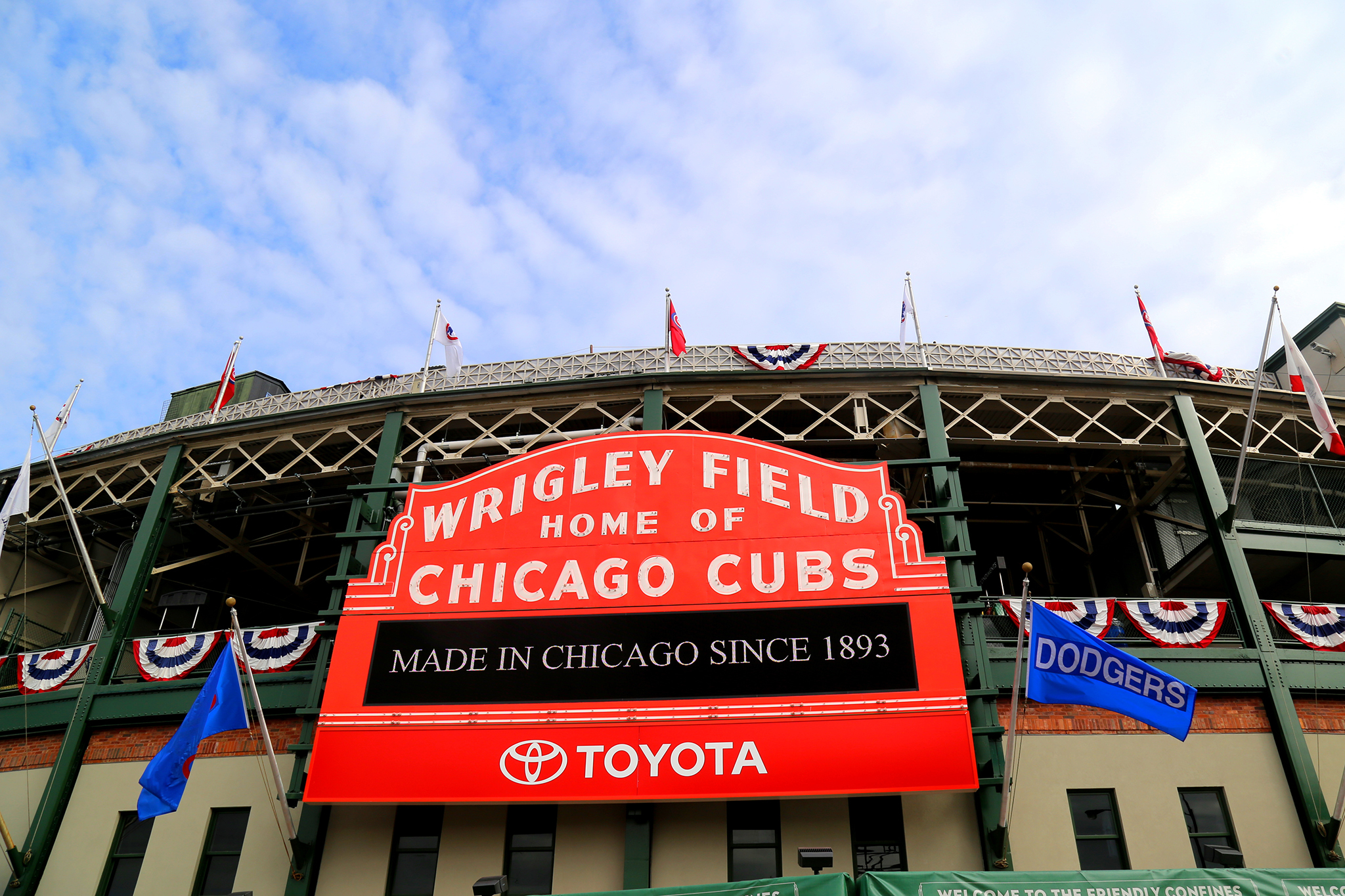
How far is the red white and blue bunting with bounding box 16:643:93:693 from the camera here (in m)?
17.8

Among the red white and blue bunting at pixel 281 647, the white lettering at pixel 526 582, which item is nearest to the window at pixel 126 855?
the red white and blue bunting at pixel 281 647

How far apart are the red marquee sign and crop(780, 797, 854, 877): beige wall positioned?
1228 mm

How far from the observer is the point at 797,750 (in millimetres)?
13758

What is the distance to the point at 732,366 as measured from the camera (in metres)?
19.6

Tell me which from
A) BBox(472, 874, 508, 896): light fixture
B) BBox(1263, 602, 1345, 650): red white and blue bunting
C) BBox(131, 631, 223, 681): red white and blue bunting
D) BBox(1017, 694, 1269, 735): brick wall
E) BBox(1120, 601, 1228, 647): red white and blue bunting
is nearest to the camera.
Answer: BBox(472, 874, 508, 896): light fixture

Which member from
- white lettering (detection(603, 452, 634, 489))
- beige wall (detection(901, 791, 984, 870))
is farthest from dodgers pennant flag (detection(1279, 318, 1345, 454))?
white lettering (detection(603, 452, 634, 489))

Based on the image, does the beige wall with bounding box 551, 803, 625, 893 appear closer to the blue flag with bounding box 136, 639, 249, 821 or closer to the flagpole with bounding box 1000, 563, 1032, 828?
the blue flag with bounding box 136, 639, 249, 821

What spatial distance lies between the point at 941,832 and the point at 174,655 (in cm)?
1432

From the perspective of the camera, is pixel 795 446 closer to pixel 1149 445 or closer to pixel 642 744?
pixel 1149 445

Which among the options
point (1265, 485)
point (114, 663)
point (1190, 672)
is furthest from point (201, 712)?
point (1265, 485)

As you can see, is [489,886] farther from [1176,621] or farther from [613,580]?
→ [1176,621]

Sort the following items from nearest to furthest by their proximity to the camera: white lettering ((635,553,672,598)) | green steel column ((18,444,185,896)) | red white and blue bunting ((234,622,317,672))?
white lettering ((635,553,672,598)) < green steel column ((18,444,185,896)) < red white and blue bunting ((234,622,317,672))

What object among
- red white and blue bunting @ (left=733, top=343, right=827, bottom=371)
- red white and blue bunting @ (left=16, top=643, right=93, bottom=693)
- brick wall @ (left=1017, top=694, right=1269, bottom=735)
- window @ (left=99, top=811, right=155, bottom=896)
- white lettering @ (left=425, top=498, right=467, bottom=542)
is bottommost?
window @ (left=99, top=811, right=155, bottom=896)

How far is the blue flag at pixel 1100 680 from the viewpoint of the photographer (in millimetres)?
12266
